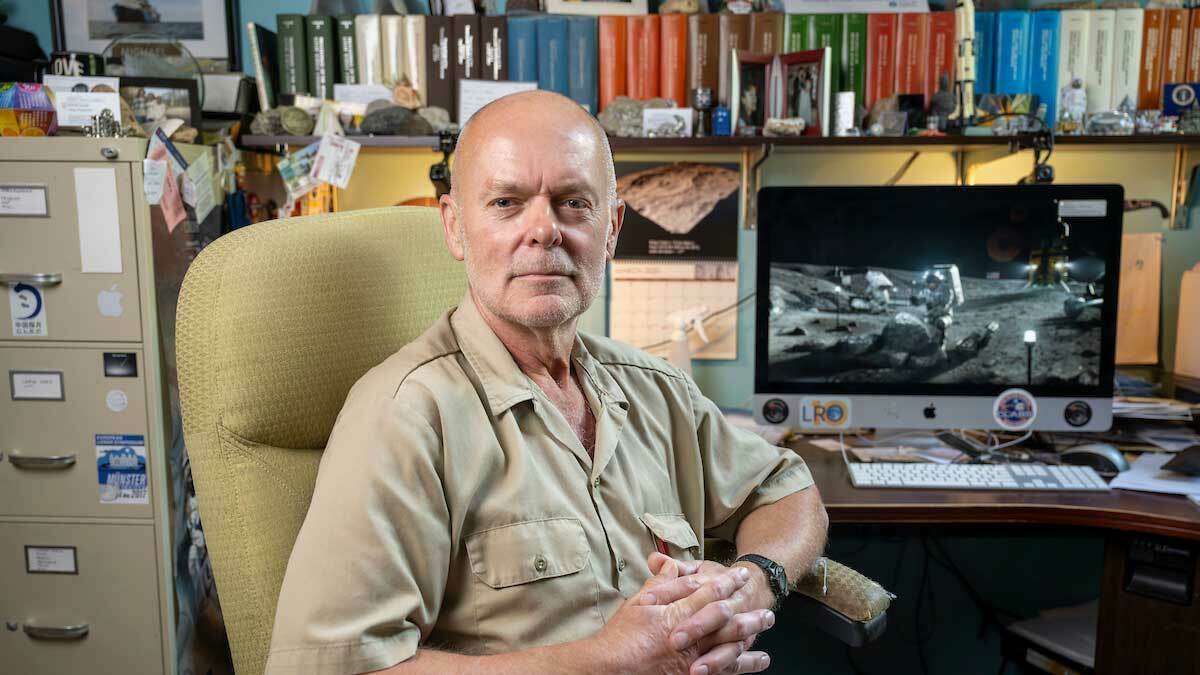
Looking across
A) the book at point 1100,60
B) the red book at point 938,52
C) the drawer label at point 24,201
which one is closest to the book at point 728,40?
the red book at point 938,52

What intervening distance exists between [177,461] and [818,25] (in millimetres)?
1713

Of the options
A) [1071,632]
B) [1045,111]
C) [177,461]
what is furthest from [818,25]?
[177,461]

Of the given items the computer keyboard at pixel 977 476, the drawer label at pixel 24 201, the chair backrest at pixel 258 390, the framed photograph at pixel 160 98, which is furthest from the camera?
the framed photograph at pixel 160 98

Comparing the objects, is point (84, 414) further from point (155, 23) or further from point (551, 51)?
point (551, 51)

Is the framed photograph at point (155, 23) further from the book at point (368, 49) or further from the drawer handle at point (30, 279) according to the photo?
the drawer handle at point (30, 279)

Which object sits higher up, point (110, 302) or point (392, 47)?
point (392, 47)

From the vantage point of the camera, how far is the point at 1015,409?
1682 mm

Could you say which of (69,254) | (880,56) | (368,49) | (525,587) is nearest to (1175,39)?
(880,56)

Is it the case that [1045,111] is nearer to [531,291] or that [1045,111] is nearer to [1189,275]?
[1189,275]

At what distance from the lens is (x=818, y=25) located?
1963 millimetres

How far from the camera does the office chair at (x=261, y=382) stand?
927 mm

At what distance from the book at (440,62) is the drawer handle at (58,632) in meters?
1.36

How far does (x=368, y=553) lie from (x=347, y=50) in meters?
1.51

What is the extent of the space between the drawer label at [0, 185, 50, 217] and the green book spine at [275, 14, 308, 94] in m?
0.59
